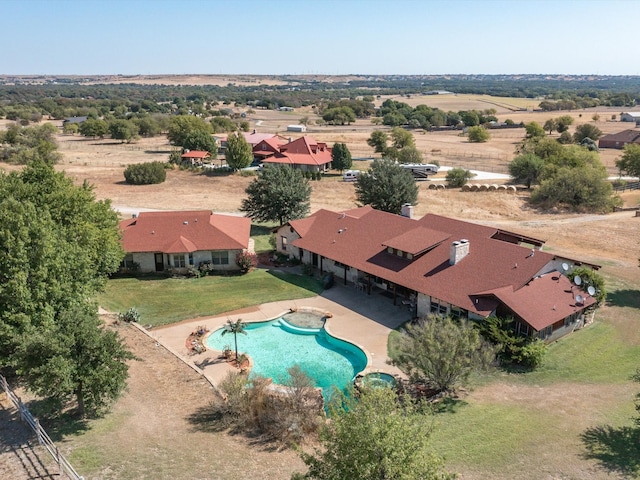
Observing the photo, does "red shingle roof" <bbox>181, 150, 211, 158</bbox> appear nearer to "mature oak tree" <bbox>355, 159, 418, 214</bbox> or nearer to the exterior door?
"mature oak tree" <bbox>355, 159, 418, 214</bbox>

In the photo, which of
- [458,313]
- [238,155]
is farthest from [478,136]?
[458,313]

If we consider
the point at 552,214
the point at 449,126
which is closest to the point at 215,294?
the point at 552,214

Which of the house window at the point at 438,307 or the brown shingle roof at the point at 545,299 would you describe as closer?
the brown shingle roof at the point at 545,299

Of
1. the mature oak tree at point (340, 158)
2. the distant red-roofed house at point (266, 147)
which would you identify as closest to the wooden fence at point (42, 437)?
the mature oak tree at point (340, 158)

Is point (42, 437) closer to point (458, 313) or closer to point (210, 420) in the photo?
point (210, 420)

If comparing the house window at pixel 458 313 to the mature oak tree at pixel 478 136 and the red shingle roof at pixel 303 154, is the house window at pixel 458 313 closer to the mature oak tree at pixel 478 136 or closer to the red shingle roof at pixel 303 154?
the red shingle roof at pixel 303 154
